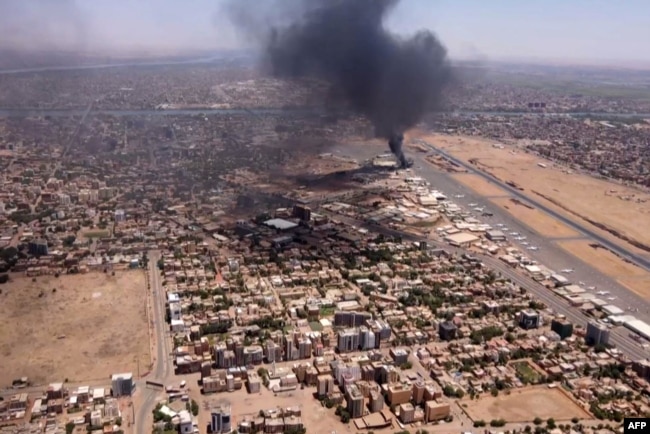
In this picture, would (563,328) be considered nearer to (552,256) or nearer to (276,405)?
(552,256)

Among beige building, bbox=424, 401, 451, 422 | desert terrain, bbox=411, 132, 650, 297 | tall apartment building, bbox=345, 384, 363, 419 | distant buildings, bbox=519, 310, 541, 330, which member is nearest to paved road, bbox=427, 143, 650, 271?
desert terrain, bbox=411, 132, 650, 297

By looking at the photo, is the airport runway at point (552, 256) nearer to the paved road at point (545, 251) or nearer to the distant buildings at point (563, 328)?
the paved road at point (545, 251)

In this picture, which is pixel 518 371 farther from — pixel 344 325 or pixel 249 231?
pixel 249 231

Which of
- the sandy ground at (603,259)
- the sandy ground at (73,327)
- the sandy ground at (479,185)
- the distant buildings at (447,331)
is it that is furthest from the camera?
the sandy ground at (479,185)

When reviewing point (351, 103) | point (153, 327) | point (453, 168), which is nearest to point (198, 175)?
point (351, 103)

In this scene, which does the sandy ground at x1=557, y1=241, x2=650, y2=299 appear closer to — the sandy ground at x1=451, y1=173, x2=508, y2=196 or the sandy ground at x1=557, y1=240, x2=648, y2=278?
the sandy ground at x1=557, y1=240, x2=648, y2=278

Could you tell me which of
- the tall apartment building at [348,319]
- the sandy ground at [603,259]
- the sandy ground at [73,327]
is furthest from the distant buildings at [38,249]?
the sandy ground at [603,259]
